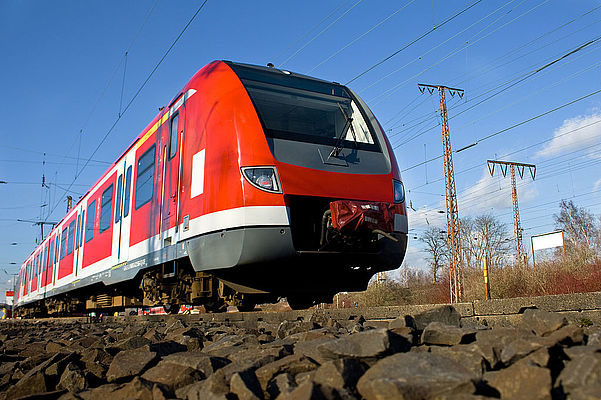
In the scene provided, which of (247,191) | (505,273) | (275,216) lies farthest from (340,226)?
(505,273)

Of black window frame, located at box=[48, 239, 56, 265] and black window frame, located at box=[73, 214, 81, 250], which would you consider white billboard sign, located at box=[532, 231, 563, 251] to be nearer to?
black window frame, located at box=[73, 214, 81, 250]

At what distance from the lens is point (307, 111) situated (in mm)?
6660

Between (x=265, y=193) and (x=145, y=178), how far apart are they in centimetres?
375

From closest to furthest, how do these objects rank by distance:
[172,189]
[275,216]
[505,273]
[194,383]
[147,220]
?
[194,383]
[275,216]
[172,189]
[147,220]
[505,273]

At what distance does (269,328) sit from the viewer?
4836 millimetres

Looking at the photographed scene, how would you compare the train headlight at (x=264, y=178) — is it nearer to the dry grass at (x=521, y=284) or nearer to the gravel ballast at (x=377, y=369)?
the gravel ballast at (x=377, y=369)

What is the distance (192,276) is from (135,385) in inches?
194

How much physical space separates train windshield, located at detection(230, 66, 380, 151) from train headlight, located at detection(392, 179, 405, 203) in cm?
52

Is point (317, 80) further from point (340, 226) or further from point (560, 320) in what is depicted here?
point (560, 320)

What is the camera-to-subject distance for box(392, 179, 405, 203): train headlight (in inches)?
250

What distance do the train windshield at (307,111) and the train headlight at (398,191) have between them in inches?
20.4

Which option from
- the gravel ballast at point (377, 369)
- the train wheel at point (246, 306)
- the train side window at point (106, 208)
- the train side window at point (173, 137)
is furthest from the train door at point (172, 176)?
the train side window at point (106, 208)

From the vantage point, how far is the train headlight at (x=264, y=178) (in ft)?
18.0

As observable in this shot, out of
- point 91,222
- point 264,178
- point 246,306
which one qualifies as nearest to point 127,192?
point 246,306
